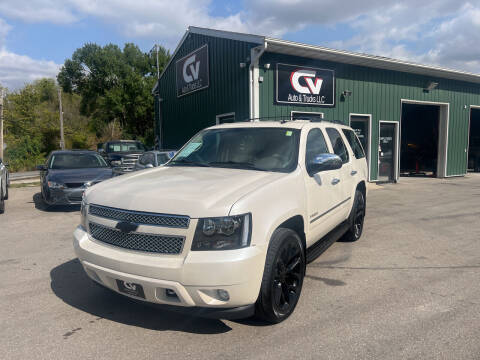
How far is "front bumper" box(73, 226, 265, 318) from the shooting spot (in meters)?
2.57

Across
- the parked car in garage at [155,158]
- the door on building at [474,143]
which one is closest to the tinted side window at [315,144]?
the parked car in garage at [155,158]

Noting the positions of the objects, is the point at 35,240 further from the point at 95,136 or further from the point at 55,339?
the point at 95,136

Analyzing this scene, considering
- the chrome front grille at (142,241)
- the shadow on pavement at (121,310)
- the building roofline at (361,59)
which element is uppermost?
the building roofline at (361,59)

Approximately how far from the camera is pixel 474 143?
786 inches

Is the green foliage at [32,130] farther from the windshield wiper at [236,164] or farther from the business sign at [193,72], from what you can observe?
the windshield wiper at [236,164]

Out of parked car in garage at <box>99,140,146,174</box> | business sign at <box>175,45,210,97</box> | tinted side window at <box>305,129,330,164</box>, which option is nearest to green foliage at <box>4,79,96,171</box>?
parked car in garage at <box>99,140,146,174</box>

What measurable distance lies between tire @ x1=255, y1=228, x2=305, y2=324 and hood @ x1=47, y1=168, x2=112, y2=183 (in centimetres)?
671

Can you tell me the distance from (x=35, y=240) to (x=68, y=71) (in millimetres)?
54110

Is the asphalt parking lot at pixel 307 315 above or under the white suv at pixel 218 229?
under

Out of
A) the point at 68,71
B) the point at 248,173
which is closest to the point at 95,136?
the point at 68,71

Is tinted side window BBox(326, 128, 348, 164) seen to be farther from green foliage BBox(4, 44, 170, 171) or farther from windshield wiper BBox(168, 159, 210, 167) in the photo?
green foliage BBox(4, 44, 170, 171)

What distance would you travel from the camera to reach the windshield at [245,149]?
149 inches

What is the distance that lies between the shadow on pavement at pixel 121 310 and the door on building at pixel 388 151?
491 inches

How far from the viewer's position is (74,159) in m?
9.77
